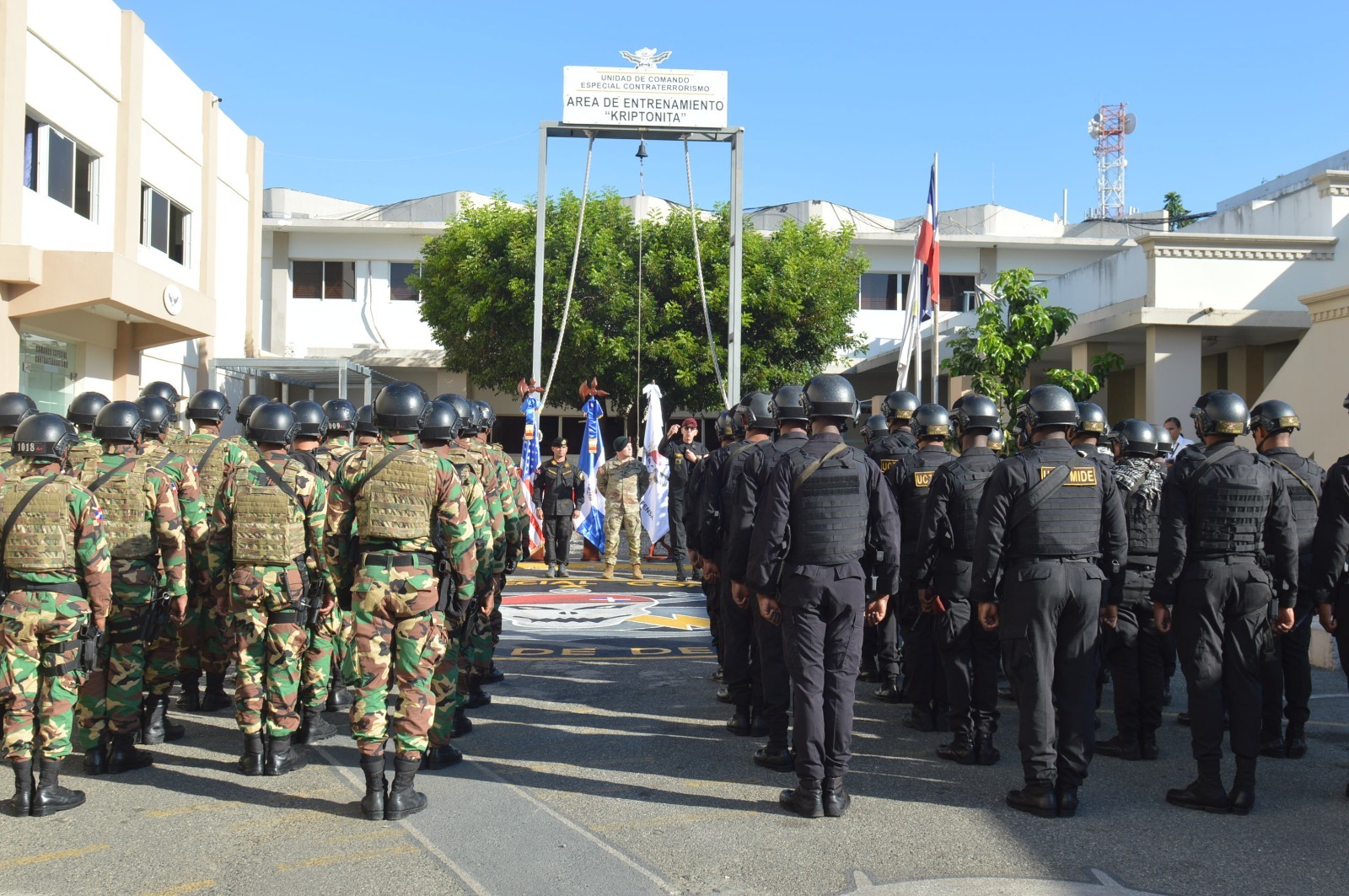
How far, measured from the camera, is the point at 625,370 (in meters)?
24.6

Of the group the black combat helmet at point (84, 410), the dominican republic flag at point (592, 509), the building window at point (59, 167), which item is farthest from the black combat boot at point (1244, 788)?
the building window at point (59, 167)

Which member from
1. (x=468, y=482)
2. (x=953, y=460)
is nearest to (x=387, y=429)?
(x=468, y=482)

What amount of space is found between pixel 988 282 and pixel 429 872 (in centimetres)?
2958

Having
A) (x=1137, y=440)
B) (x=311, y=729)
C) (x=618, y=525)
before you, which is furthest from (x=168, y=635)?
(x=618, y=525)

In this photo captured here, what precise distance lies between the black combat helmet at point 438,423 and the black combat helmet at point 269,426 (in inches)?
45.9

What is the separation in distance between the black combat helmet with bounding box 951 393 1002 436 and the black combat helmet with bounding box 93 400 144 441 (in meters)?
5.06

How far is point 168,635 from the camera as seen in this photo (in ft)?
21.6

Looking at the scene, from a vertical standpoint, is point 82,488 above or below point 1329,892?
above

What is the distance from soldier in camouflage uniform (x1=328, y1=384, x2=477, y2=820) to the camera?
5.30m

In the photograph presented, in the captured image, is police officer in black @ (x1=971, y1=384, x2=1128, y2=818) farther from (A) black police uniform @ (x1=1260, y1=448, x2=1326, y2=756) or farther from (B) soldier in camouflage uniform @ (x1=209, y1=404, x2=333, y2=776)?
(B) soldier in camouflage uniform @ (x1=209, y1=404, x2=333, y2=776)

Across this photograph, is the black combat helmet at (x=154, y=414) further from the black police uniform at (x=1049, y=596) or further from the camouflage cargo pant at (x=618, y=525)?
the camouflage cargo pant at (x=618, y=525)

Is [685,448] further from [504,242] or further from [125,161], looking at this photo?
[504,242]

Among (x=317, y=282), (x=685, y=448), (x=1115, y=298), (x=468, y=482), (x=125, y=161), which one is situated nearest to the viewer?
(x=468, y=482)

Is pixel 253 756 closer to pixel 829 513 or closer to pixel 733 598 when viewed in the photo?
pixel 733 598
